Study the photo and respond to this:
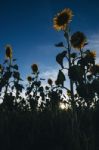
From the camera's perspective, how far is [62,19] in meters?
8.08

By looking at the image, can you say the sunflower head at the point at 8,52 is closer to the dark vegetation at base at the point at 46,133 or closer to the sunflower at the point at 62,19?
the sunflower at the point at 62,19

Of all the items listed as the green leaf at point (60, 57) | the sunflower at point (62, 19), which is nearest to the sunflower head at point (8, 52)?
the sunflower at point (62, 19)

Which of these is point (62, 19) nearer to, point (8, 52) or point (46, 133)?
point (46, 133)

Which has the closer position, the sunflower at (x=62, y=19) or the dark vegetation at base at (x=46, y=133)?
the dark vegetation at base at (x=46, y=133)

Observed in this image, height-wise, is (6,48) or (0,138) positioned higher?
(6,48)

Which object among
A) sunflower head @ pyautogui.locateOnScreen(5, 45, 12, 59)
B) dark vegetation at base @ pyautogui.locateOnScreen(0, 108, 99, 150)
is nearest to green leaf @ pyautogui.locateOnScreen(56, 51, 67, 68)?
dark vegetation at base @ pyautogui.locateOnScreen(0, 108, 99, 150)

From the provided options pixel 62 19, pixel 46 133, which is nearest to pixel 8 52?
pixel 62 19

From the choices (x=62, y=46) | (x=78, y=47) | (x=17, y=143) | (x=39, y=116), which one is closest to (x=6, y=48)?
(x=78, y=47)

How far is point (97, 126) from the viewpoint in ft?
18.3

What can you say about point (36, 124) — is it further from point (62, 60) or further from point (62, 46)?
point (62, 46)

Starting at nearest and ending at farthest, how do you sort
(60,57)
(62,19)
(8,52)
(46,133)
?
(46,133) → (60,57) → (62,19) → (8,52)

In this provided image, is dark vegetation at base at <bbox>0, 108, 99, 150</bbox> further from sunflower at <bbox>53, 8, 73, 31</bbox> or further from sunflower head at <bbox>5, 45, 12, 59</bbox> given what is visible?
sunflower head at <bbox>5, 45, 12, 59</bbox>

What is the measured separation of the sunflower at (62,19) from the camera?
25.2ft

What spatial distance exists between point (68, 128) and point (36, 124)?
66cm
